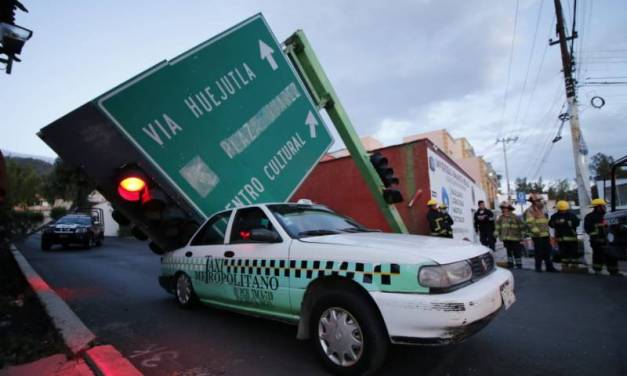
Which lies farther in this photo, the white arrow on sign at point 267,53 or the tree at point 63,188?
the tree at point 63,188

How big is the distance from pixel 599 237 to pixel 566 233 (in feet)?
2.03

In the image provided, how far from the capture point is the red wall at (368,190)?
40.0 ft

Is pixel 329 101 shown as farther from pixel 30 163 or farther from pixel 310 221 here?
pixel 30 163

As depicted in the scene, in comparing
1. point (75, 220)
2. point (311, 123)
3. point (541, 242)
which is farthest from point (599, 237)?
point (75, 220)

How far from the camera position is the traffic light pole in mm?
7469

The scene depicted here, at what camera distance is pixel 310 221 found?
13.5ft

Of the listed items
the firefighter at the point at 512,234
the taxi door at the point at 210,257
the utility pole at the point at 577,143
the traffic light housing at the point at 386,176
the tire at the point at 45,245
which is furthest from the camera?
the tire at the point at 45,245

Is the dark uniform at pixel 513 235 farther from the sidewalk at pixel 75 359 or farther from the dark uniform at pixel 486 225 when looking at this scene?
the sidewalk at pixel 75 359

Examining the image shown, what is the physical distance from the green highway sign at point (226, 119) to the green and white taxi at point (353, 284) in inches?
58.7

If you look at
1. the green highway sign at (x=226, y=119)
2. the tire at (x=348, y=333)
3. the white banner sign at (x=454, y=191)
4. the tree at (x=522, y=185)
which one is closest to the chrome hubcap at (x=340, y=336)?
the tire at (x=348, y=333)

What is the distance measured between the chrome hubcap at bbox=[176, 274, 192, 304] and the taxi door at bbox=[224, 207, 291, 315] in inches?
45.7

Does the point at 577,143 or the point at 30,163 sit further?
the point at 30,163

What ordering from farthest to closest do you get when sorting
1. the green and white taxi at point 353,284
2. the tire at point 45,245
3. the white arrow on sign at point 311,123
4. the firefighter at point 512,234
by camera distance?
the tire at point 45,245 < the firefighter at point 512,234 < the white arrow on sign at point 311,123 < the green and white taxi at point 353,284

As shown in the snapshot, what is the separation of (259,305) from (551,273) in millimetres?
7242
